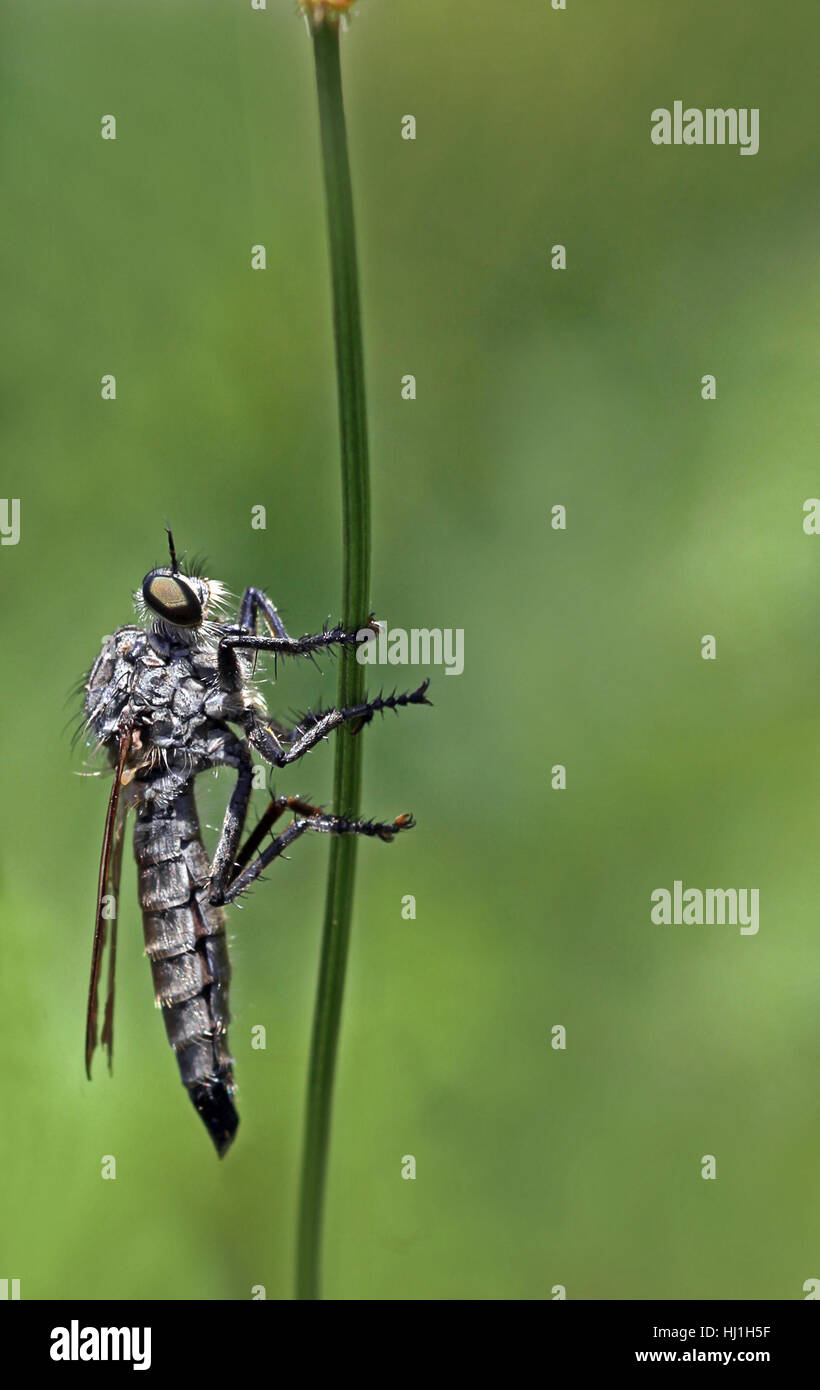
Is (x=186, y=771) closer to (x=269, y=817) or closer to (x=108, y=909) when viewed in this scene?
(x=269, y=817)

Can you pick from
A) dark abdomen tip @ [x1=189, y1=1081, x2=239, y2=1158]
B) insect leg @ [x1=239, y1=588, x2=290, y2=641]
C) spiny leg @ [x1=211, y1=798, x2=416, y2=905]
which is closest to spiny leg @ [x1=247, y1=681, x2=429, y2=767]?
spiny leg @ [x1=211, y1=798, x2=416, y2=905]

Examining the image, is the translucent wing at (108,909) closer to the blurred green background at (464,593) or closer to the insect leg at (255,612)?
the blurred green background at (464,593)

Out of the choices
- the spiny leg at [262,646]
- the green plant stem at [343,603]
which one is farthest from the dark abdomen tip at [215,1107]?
Answer: the spiny leg at [262,646]

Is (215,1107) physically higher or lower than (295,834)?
lower

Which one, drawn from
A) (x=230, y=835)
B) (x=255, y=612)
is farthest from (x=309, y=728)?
(x=255, y=612)

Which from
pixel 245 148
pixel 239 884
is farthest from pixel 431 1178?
pixel 245 148
